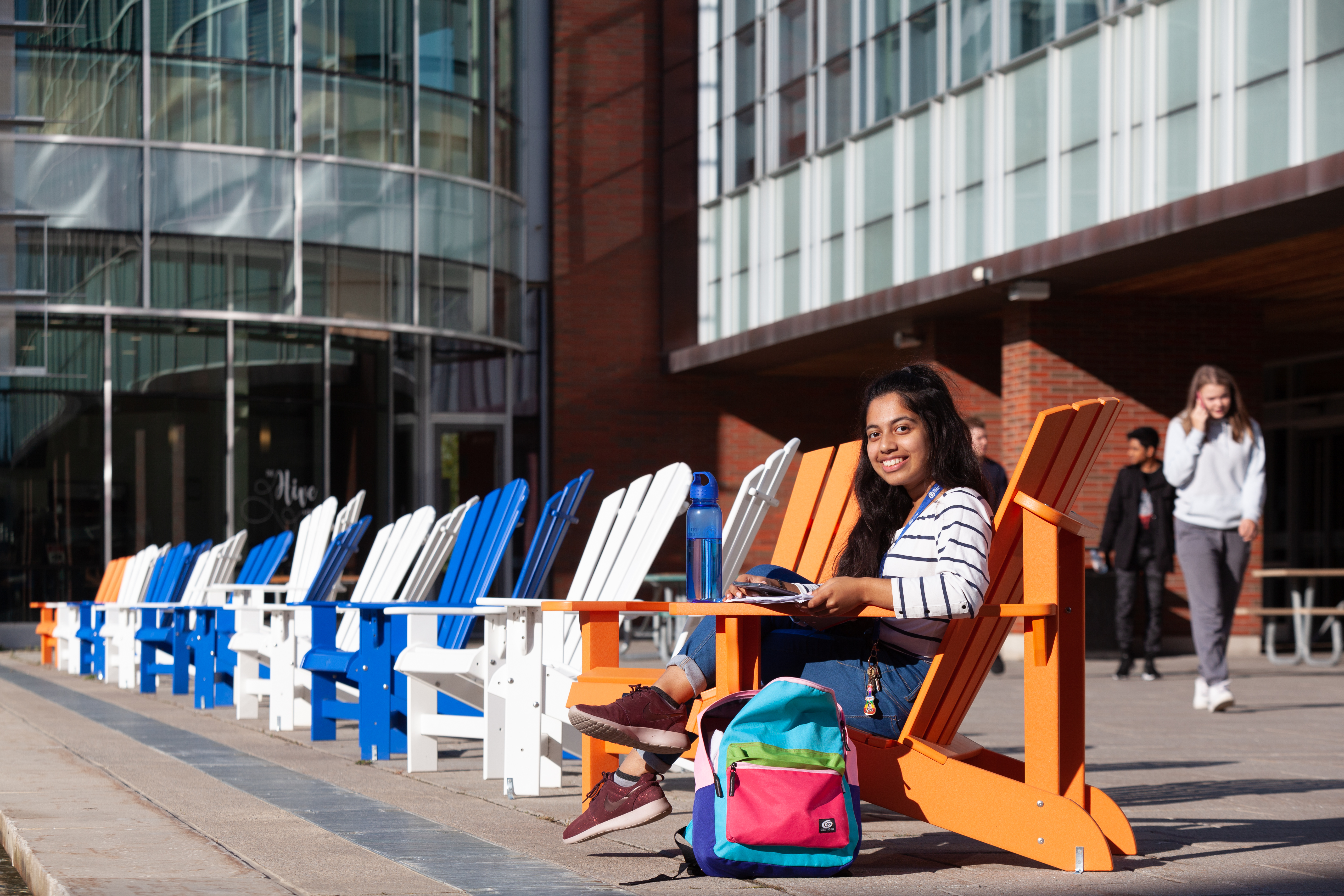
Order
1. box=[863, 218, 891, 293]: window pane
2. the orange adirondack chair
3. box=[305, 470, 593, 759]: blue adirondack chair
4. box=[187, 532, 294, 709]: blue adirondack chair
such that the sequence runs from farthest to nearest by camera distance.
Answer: box=[863, 218, 891, 293]: window pane, the orange adirondack chair, box=[187, 532, 294, 709]: blue adirondack chair, box=[305, 470, 593, 759]: blue adirondack chair

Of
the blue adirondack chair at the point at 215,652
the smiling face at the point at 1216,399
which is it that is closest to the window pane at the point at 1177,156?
the smiling face at the point at 1216,399

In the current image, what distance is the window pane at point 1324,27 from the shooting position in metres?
12.4

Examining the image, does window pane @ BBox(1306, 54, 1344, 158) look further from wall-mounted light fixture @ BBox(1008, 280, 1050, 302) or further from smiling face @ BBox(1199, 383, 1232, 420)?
smiling face @ BBox(1199, 383, 1232, 420)

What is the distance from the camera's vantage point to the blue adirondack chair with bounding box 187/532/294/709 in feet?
34.0

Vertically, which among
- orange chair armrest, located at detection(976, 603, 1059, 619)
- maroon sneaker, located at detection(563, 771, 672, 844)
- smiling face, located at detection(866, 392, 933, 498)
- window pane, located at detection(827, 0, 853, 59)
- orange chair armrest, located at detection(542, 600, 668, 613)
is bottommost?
maroon sneaker, located at detection(563, 771, 672, 844)

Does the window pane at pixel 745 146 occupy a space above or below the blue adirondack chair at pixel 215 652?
above

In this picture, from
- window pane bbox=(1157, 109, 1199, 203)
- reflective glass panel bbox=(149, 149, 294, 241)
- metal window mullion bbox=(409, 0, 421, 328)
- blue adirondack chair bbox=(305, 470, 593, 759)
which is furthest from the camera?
metal window mullion bbox=(409, 0, 421, 328)

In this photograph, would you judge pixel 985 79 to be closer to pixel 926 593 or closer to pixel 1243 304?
pixel 1243 304

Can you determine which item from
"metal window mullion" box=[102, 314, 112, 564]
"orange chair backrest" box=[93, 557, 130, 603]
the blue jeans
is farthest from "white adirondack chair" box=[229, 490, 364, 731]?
"metal window mullion" box=[102, 314, 112, 564]

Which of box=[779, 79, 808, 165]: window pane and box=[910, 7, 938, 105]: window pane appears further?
box=[779, 79, 808, 165]: window pane

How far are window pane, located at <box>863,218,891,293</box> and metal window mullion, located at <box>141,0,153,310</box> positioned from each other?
826 cm

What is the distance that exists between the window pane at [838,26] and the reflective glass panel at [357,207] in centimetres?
544

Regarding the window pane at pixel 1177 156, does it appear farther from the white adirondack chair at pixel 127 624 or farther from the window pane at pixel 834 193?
the white adirondack chair at pixel 127 624

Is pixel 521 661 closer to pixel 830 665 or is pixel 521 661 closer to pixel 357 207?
pixel 830 665
